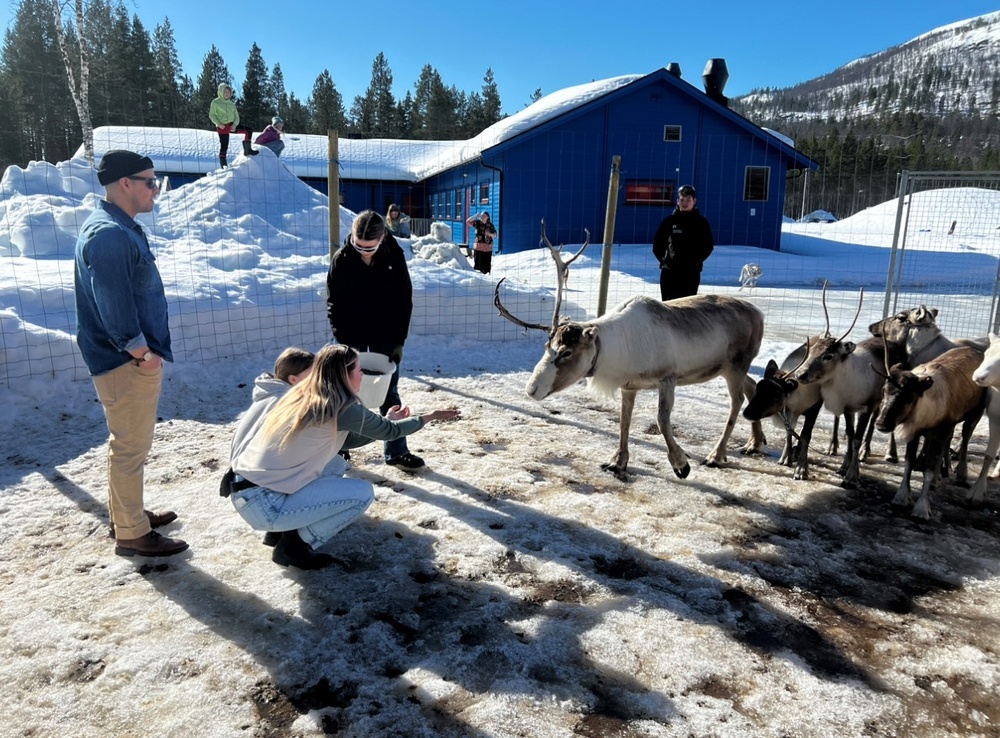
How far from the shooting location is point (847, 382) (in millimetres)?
4672

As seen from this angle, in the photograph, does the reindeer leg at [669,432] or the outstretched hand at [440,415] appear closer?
the outstretched hand at [440,415]

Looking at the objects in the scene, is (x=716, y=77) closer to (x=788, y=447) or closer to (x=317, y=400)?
(x=788, y=447)

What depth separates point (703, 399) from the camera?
6648mm

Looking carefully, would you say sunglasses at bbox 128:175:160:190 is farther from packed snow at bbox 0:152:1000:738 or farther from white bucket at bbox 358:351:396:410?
packed snow at bbox 0:152:1000:738

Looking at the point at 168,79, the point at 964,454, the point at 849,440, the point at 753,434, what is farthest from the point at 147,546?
the point at 168,79

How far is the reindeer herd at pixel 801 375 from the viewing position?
4195 millimetres

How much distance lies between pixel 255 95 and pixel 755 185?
146 feet

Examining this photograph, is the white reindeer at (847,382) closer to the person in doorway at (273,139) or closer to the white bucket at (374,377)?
the white bucket at (374,377)

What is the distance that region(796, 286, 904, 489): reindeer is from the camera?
4551mm

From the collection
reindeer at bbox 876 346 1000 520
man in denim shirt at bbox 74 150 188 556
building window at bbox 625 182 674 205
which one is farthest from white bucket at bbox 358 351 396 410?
building window at bbox 625 182 674 205

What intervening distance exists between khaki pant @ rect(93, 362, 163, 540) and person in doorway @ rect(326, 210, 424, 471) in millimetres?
1376

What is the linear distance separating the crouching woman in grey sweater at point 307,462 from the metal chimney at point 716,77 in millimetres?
26555

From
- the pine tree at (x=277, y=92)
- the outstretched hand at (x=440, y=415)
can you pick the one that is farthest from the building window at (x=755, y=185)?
the pine tree at (x=277, y=92)

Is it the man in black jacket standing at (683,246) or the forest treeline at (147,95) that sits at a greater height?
the forest treeline at (147,95)
